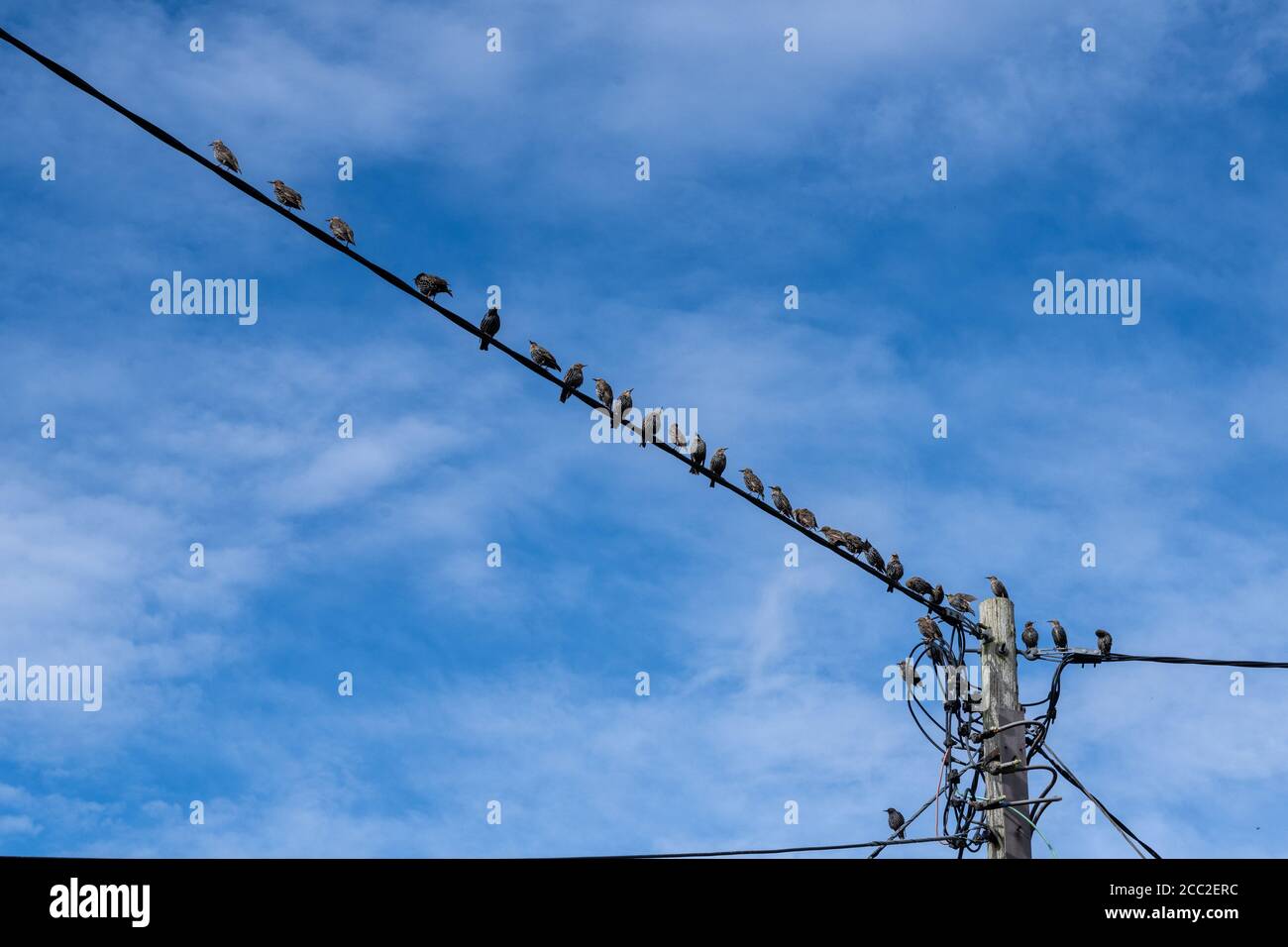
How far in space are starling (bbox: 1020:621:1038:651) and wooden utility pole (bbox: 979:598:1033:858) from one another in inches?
25.3

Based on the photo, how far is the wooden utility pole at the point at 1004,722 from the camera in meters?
13.1

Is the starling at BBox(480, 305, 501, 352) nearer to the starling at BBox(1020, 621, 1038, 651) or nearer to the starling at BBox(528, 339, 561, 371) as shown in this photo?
the starling at BBox(528, 339, 561, 371)

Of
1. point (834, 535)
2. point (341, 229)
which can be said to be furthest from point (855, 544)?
point (341, 229)

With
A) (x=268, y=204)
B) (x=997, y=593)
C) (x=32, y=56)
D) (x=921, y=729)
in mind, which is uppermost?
(x=32, y=56)

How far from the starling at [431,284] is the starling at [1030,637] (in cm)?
908

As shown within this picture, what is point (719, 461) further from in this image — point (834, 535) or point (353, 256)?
point (353, 256)

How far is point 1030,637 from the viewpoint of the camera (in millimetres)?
14648
